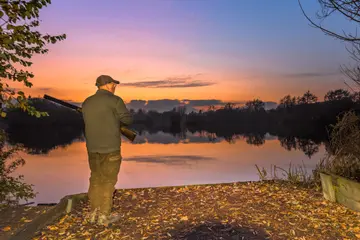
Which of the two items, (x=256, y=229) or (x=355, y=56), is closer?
(x=256, y=229)

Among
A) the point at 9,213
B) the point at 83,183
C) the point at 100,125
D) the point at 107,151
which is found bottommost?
the point at 83,183

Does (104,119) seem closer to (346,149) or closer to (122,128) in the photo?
(122,128)

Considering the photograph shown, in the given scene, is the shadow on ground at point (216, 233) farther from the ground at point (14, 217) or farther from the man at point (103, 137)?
the ground at point (14, 217)

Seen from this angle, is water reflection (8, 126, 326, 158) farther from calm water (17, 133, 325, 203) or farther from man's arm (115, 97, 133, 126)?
man's arm (115, 97, 133, 126)

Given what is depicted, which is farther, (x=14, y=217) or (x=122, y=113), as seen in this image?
(x=14, y=217)

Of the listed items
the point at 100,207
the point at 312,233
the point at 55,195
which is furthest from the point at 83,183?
the point at 312,233

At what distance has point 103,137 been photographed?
6168 mm

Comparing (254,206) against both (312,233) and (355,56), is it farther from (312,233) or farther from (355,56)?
(355,56)

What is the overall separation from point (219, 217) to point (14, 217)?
4.07m

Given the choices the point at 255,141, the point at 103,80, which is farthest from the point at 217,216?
the point at 255,141

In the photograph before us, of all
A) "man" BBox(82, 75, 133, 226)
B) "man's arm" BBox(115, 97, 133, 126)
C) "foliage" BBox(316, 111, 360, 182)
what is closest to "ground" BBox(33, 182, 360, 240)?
"man" BBox(82, 75, 133, 226)

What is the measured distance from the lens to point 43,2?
4844 millimetres

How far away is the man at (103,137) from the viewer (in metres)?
6.15

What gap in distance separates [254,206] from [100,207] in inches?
112
